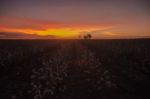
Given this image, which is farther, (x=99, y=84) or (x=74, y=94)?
(x=99, y=84)

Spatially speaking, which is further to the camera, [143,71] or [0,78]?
[143,71]

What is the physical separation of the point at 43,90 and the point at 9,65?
5.33 meters

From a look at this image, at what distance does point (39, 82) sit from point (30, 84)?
0.41 metres

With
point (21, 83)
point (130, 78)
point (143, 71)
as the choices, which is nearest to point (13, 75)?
point (21, 83)

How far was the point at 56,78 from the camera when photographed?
26.9 ft

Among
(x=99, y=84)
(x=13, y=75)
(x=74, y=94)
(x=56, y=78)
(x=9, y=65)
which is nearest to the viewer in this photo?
(x=74, y=94)

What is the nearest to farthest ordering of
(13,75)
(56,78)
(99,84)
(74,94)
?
(74,94) < (99,84) < (56,78) < (13,75)

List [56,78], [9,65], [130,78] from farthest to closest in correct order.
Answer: [9,65], [130,78], [56,78]

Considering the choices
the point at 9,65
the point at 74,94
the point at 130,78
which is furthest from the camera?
Answer: the point at 9,65

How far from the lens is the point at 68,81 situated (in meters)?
8.26

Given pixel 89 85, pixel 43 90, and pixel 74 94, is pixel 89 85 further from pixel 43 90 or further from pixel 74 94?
pixel 43 90

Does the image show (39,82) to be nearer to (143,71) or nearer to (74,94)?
(74,94)

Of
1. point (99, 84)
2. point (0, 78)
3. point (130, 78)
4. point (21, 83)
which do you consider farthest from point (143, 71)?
point (0, 78)

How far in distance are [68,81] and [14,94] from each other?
2.48 meters
